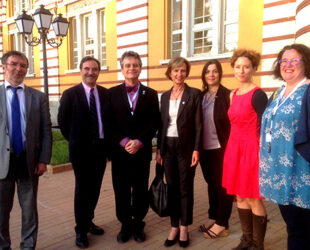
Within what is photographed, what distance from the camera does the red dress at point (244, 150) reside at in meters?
2.83

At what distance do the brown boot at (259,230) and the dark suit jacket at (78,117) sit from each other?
6.18ft

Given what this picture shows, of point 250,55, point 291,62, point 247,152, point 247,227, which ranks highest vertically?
point 250,55

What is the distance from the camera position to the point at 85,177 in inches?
131

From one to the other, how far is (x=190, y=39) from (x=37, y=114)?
23.1 ft

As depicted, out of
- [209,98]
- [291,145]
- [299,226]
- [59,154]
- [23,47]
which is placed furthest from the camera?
[23,47]

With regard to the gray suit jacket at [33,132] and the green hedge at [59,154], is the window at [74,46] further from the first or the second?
the gray suit jacket at [33,132]

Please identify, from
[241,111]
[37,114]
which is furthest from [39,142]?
[241,111]

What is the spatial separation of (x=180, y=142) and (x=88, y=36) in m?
11.3

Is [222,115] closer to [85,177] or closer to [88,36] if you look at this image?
[85,177]

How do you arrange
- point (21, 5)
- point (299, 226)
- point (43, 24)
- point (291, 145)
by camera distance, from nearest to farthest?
point (291, 145) < point (299, 226) < point (43, 24) < point (21, 5)

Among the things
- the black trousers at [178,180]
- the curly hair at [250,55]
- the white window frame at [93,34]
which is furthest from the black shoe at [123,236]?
the white window frame at [93,34]

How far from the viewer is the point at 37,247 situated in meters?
3.32

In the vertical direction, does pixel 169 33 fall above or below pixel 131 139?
above

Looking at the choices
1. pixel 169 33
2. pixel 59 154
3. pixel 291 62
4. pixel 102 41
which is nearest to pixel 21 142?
pixel 291 62
